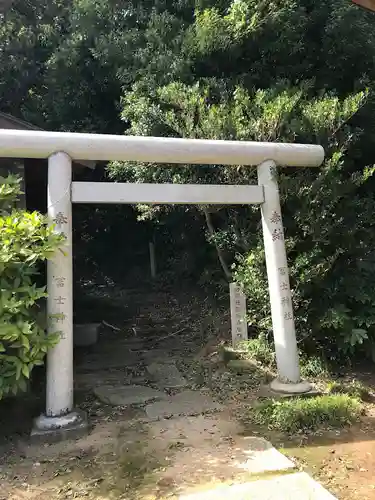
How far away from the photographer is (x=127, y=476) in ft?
12.7

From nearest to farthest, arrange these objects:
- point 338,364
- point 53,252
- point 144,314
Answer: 1. point 53,252
2. point 338,364
3. point 144,314

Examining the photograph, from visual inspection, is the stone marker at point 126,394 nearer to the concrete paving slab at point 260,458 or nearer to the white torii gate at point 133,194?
the white torii gate at point 133,194

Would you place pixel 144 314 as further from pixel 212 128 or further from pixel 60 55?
pixel 60 55

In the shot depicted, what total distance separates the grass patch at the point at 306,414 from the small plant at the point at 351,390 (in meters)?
0.49

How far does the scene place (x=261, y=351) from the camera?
6.96m

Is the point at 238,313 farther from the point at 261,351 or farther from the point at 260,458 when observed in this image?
the point at 260,458

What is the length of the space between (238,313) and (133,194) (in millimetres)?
3000

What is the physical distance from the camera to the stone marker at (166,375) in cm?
663

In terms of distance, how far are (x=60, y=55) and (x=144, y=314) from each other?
6.73 m

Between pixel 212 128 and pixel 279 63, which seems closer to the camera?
pixel 212 128

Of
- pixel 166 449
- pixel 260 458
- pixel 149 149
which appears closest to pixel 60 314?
pixel 166 449

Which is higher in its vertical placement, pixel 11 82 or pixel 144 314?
pixel 11 82

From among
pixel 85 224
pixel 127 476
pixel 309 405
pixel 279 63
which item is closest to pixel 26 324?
pixel 127 476

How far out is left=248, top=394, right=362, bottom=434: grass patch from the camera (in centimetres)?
479
